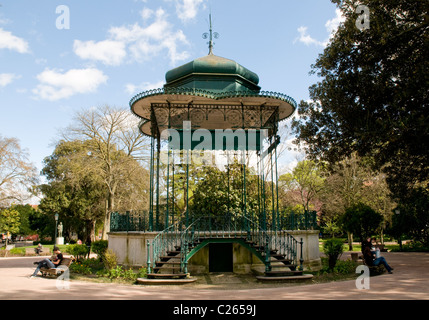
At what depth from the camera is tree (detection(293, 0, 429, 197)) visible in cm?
1161

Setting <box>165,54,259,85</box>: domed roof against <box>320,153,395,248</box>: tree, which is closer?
<box>165,54,259,85</box>: domed roof

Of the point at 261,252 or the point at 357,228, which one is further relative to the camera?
the point at 357,228

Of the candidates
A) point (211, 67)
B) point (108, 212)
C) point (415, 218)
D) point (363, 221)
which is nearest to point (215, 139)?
point (211, 67)

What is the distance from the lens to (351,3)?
13312mm

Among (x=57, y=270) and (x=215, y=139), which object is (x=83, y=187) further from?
(x=57, y=270)

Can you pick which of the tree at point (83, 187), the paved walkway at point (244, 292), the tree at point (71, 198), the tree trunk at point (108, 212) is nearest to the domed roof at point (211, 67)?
the paved walkway at point (244, 292)

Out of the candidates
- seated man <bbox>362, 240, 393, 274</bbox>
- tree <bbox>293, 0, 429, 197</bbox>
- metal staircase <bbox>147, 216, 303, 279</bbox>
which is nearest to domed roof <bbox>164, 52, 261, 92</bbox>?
tree <bbox>293, 0, 429, 197</bbox>

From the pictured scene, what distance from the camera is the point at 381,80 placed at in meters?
13.1

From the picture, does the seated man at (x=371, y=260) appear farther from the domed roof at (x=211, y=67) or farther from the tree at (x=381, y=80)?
the domed roof at (x=211, y=67)

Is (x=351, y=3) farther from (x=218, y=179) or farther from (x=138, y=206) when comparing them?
(x=138, y=206)

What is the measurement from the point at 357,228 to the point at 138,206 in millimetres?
19606

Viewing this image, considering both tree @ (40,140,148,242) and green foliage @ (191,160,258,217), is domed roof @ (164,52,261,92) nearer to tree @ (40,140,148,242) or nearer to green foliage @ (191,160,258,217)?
green foliage @ (191,160,258,217)

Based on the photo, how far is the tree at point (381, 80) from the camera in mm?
11609
